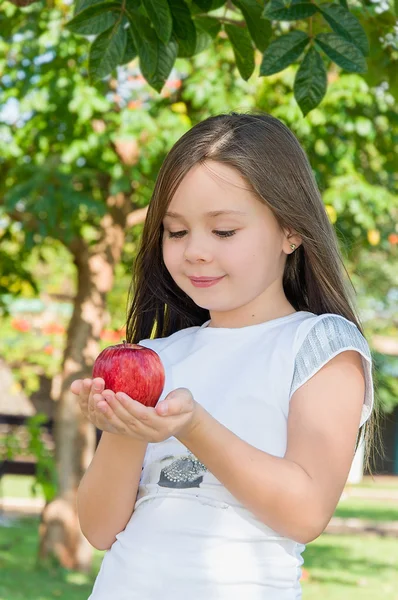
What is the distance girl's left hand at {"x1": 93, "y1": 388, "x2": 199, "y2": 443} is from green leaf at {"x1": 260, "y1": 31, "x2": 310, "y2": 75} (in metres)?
0.96

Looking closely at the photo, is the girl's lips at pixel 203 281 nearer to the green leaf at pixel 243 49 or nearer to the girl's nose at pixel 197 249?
the girl's nose at pixel 197 249

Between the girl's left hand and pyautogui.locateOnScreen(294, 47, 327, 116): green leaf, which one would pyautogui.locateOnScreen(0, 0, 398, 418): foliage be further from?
→ the girl's left hand

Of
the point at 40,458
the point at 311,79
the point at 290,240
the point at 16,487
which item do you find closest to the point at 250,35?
the point at 311,79

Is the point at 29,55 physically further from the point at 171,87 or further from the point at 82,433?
the point at 82,433

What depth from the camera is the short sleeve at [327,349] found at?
1686mm

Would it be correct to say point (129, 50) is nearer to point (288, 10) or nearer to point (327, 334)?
point (288, 10)

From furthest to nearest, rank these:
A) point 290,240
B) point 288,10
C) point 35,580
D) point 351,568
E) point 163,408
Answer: point 351,568 → point 35,580 → point 288,10 → point 290,240 → point 163,408

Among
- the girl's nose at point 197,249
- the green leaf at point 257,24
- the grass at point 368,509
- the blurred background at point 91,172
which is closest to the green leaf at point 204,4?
the green leaf at point 257,24

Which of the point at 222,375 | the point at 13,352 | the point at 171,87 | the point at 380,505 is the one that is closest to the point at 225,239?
the point at 222,375

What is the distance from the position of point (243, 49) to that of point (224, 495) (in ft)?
4.12

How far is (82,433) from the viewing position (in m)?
8.14

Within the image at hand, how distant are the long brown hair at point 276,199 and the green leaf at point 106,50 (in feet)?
1.32

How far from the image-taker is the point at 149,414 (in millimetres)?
1443

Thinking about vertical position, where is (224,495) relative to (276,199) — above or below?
below
